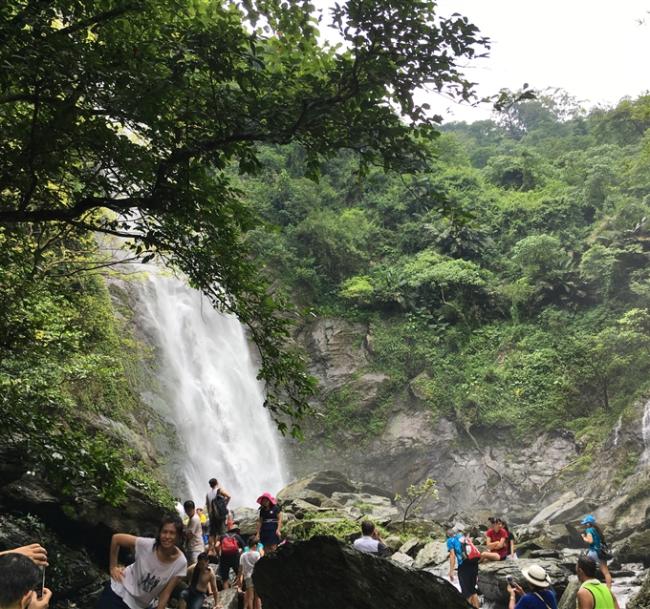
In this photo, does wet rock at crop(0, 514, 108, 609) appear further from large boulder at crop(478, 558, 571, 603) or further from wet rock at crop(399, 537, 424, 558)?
wet rock at crop(399, 537, 424, 558)

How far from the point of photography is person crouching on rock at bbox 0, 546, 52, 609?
7.52 feet

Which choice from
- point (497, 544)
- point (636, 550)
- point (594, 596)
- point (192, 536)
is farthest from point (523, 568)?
point (636, 550)

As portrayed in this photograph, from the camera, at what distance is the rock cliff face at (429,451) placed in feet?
64.7

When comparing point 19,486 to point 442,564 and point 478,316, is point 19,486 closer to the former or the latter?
point 442,564

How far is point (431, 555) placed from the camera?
468 inches

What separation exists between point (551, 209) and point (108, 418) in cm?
2501

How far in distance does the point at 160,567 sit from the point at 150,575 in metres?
0.08

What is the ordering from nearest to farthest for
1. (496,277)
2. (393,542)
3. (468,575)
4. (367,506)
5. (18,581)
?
(18,581), (468,575), (393,542), (367,506), (496,277)

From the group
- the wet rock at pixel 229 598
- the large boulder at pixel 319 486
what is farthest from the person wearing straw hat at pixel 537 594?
the large boulder at pixel 319 486

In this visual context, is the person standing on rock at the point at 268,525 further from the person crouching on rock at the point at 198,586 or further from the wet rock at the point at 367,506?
the wet rock at the point at 367,506

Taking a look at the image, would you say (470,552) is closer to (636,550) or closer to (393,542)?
(393,542)

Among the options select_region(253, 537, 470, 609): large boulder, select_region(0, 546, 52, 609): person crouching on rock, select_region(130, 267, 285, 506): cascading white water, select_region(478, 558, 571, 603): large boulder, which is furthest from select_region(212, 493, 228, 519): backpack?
select_region(130, 267, 285, 506): cascading white water

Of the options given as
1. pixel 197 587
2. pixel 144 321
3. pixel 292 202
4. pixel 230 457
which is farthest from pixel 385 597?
pixel 292 202

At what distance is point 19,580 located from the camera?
2334mm
